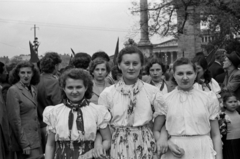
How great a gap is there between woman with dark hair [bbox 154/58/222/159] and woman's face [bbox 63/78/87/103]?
835 millimetres

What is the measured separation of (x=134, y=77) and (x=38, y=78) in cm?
264

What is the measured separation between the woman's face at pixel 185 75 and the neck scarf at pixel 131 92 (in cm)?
39

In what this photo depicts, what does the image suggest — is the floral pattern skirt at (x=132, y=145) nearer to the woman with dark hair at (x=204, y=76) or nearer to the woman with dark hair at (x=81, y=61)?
the woman with dark hair at (x=204, y=76)

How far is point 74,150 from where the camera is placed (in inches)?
139

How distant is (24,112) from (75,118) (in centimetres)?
219

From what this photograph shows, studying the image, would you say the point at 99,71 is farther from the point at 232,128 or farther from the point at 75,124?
the point at 232,128

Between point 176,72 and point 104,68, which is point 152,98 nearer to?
point 176,72

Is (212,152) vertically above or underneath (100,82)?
underneath

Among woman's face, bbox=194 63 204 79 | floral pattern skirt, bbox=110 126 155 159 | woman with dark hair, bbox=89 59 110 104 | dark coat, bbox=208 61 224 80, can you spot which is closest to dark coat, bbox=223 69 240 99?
woman's face, bbox=194 63 204 79

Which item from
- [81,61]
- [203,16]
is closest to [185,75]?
[81,61]

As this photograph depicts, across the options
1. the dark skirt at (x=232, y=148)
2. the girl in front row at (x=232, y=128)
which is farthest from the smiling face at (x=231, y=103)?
the dark skirt at (x=232, y=148)

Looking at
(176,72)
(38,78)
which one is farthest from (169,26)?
(176,72)

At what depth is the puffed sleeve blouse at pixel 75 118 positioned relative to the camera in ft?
11.5

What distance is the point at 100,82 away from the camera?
5.41 metres
